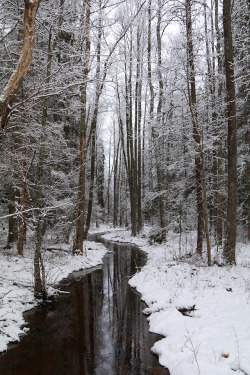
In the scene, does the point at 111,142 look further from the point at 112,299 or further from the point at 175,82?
the point at 112,299

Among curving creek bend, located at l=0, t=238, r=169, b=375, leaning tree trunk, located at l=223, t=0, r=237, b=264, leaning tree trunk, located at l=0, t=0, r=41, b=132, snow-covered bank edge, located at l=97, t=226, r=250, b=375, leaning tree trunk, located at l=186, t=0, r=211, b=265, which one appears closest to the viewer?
leaning tree trunk, located at l=0, t=0, r=41, b=132

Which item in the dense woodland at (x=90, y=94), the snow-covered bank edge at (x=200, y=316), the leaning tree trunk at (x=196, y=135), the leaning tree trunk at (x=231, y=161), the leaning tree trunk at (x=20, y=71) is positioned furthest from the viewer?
the leaning tree trunk at (x=196, y=135)

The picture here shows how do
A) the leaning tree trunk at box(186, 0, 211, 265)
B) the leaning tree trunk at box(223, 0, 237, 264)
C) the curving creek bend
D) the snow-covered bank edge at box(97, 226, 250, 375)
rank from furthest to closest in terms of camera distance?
the leaning tree trunk at box(186, 0, 211, 265) → the leaning tree trunk at box(223, 0, 237, 264) → the curving creek bend → the snow-covered bank edge at box(97, 226, 250, 375)

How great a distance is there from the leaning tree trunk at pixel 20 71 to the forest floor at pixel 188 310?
4.16m

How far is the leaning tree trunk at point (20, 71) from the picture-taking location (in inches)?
146

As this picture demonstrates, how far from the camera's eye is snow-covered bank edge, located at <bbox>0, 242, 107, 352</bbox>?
516 centimetres

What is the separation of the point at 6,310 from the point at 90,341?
7.04ft

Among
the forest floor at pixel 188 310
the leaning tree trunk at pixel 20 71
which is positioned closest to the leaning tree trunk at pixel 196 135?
the forest floor at pixel 188 310

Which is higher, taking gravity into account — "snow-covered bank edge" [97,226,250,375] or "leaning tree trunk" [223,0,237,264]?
"leaning tree trunk" [223,0,237,264]

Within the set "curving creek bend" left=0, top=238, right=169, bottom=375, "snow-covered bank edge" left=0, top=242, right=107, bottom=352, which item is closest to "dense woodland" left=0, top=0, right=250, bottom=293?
"snow-covered bank edge" left=0, top=242, right=107, bottom=352

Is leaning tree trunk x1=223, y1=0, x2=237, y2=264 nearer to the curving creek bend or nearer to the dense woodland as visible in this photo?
the dense woodland

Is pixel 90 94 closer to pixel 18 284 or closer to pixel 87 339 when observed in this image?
pixel 18 284

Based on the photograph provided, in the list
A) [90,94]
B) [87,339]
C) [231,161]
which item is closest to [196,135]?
[231,161]

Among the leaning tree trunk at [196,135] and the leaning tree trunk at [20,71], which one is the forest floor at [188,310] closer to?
the leaning tree trunk at [196,135]
